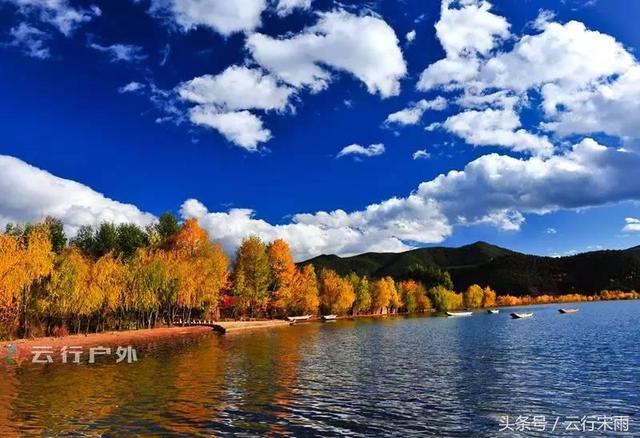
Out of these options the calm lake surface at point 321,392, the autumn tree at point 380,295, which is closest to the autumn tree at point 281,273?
the autumn tree at point 380,295

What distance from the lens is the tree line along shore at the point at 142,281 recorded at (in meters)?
65.8

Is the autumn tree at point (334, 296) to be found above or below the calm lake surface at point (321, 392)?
above

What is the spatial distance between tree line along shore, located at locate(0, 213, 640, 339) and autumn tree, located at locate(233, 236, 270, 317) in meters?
0.24

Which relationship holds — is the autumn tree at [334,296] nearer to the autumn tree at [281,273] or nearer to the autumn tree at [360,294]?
the autumn tree at [360,294]

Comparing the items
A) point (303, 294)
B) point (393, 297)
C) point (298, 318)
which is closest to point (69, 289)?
point (298, 318)

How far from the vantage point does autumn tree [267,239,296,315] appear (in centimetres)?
12962

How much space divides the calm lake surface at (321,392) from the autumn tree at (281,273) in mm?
78610

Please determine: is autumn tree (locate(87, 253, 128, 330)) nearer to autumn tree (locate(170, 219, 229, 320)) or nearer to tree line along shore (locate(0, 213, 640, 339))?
tree line along shore (locate(0, 213, 640, 339))

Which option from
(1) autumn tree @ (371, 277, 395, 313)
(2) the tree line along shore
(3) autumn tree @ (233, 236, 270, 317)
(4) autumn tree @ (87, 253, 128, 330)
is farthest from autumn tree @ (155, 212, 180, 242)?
(1) autumn tree @ (371, 277, 395, 313)

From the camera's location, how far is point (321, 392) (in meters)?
30.2

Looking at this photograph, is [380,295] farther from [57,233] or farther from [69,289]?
[69,289]

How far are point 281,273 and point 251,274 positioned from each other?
12.7 metres

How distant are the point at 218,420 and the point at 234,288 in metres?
94.7

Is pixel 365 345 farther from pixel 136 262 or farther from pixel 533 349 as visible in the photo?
pixel 136 262
